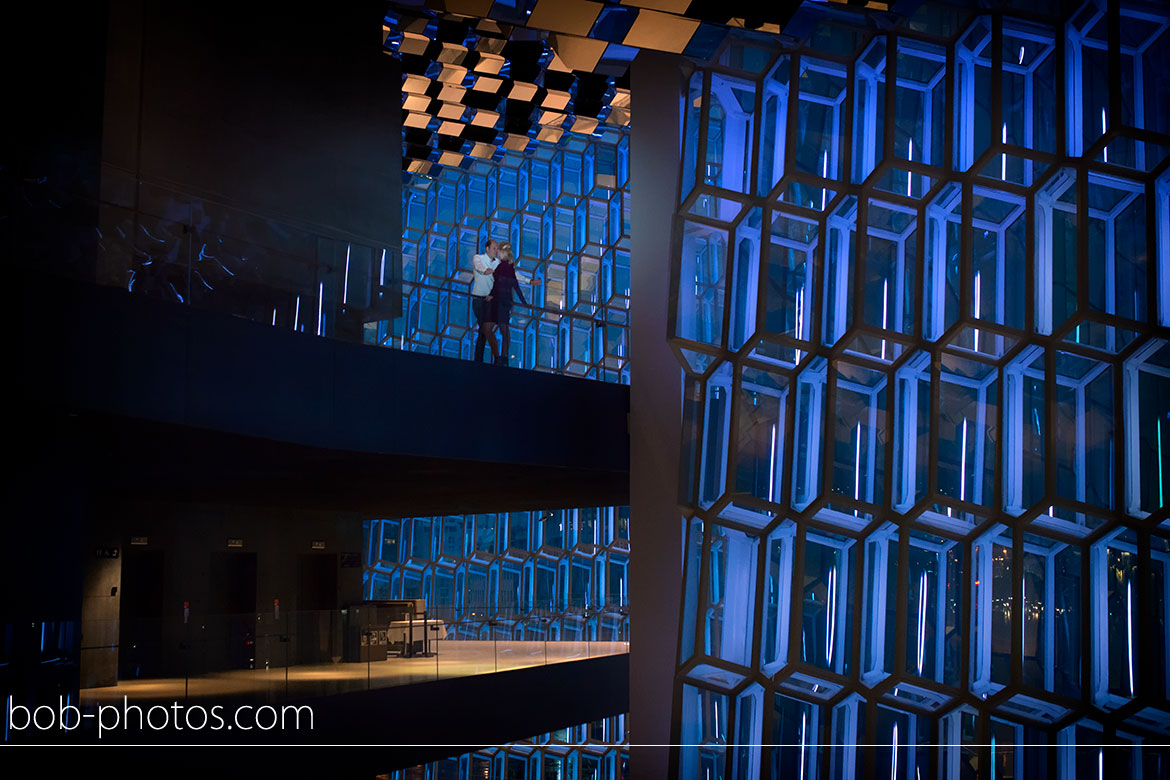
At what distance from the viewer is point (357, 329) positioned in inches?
399

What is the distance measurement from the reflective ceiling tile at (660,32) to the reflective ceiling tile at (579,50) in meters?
0.55

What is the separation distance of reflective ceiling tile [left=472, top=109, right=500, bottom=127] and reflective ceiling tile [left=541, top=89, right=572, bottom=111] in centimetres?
106

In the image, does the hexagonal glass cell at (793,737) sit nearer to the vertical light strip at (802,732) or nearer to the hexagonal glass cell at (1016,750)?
the vertical light strip at (802,732)

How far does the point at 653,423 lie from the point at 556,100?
29.5 ft

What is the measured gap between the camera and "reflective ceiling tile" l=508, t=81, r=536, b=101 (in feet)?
52.5

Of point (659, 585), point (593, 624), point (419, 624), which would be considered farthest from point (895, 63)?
point (593, 624)

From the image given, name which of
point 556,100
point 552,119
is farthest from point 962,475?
point 552,119

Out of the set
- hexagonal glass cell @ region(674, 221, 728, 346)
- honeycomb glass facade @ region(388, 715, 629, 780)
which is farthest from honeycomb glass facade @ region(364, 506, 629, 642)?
hexagonal glass cell @ region(674, 221, 728, 346)

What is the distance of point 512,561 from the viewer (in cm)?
2220

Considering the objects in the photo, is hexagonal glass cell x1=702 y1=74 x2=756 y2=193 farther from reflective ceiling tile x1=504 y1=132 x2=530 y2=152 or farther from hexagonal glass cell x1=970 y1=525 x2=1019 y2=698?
reflective ceiling tile x1=504 y1=132 x2=530 y2=152

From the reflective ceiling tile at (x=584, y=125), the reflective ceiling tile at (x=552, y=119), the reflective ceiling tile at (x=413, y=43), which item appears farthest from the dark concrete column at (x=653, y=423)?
the reflective ceiling tile at (x=584, y=125)

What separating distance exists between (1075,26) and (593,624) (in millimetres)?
10080

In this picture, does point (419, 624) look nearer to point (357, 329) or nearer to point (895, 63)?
point (357, 329)

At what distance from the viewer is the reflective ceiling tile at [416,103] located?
1665 centimetres
